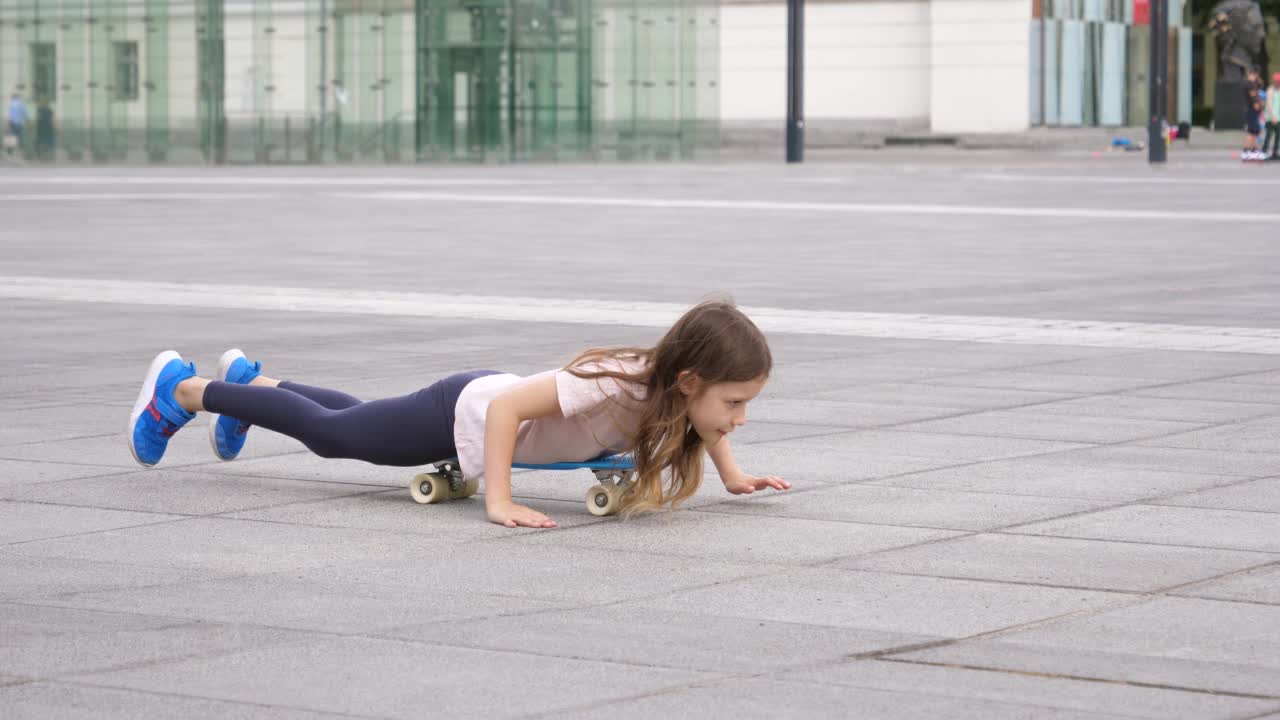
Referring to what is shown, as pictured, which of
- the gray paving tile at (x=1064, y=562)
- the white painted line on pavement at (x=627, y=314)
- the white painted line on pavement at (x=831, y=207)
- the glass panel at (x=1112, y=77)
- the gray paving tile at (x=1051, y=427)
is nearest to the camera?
the gray paving tile at (x=1064, y=562)

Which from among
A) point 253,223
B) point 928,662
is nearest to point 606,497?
point 928,662

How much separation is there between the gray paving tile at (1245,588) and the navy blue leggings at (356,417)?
2147 millimetres

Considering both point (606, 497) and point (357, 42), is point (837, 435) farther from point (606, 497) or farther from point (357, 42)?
point (357, 42)

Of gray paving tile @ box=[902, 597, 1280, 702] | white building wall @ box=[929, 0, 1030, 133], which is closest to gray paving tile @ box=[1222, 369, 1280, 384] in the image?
gray paving tile @ box=[902, 597, 1280, 702]

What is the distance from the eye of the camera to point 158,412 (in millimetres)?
6664

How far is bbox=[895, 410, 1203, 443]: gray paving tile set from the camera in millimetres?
7578

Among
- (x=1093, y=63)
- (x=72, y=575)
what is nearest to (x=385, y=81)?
(x=1093, y=63)

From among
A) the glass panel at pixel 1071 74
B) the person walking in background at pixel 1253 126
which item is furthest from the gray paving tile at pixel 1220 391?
the glass panel at pixel 1071 74

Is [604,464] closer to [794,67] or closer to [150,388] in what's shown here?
[150,388]

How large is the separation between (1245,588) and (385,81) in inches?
1613

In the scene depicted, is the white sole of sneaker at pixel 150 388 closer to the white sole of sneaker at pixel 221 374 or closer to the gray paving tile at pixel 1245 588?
the white sole of sneaker at pixel 221 374

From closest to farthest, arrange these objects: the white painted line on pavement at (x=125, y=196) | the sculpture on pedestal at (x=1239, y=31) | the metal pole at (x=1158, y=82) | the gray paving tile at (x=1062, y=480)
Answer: the gray paving tile at (x=1062, y=480) → the white painted line on pavement at (x=125, y=196) → the metal pole at (x=1158, y=82) → the sculpture on pedestal at (x=1239, y=31)

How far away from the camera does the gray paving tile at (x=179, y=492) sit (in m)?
6.19

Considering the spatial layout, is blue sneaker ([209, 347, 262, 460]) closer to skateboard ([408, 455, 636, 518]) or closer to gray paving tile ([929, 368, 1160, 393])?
skateboard ([408, 455, 636, 518])
